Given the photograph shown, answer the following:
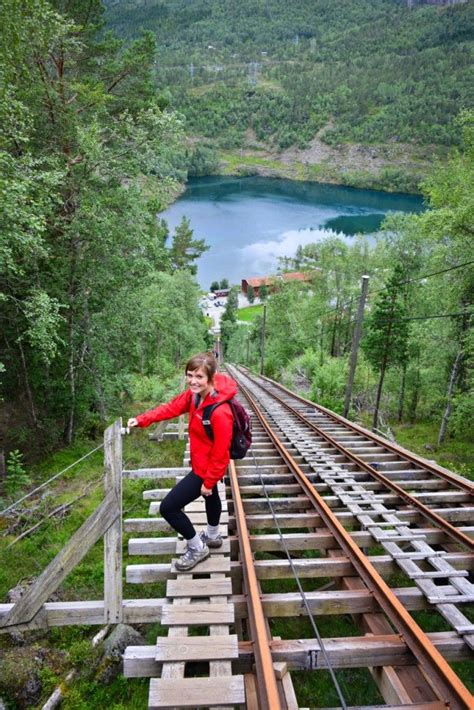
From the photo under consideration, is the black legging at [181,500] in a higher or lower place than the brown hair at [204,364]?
lower

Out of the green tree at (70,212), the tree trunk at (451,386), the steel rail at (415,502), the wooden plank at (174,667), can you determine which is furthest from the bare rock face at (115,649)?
the tree trunk at (451,386)

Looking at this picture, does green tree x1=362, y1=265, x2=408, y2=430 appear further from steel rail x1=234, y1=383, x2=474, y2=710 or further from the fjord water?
the fjord water

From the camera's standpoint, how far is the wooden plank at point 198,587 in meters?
3.47

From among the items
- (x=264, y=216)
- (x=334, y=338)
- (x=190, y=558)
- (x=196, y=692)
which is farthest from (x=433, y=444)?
(x=264, y=216)

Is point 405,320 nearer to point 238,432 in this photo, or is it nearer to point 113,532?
point 238,432

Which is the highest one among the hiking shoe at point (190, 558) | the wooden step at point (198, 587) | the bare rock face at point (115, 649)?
the hiking shoe at point (190, 558)

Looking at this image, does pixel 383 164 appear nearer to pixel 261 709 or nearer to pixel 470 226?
pixel 470 226

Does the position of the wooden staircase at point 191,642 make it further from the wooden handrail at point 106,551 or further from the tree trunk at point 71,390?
the tree trunk at point 71,390

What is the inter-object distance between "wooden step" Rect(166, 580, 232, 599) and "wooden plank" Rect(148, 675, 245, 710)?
80cm

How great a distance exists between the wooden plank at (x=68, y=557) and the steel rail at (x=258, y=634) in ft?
4.21

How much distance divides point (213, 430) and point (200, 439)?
212 millimetres

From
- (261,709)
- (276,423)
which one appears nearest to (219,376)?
(261,709)

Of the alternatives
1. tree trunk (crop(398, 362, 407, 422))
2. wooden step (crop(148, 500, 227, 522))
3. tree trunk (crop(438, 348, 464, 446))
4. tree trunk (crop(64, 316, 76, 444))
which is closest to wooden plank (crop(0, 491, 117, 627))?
wooden step (crop(148, 500, 227, 522))

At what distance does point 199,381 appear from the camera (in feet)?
10.9
